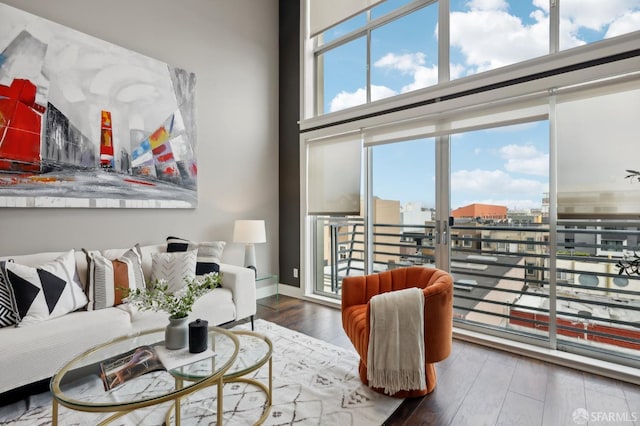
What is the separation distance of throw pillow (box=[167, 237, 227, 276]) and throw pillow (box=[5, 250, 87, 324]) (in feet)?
2.66


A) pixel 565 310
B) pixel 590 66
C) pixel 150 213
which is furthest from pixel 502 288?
pixel 150 213

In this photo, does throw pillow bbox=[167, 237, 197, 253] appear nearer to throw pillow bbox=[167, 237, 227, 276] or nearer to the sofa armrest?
throw pillow bbox=[167, 237, 227, 276]

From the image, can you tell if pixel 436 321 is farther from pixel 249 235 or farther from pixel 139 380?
pixel 249 235

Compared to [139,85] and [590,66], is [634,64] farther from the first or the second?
[139,85]

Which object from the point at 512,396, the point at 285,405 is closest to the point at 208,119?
the point at 285,405

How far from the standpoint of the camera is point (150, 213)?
3166mm

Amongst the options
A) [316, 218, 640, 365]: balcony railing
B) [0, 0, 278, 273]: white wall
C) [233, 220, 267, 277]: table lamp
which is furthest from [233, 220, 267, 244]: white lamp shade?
[316, 218, 640, 365]: balcony railing

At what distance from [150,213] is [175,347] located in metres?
1.87

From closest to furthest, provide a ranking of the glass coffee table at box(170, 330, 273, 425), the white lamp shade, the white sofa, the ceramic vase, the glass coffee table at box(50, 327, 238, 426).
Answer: the glass coffee table at box(50, 327, 238, 426), the glass coffee table at box(170, 330, 273, 425), the ceramic vase, the white sofa, the white lamp shade

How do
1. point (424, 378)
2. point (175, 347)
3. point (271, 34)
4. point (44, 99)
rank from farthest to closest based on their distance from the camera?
point (271, 34)
point (44, 99)
point (424, 378)
point (175, 347)

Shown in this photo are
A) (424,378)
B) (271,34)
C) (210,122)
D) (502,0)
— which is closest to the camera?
(424,378)

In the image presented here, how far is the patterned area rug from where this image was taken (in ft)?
5.74

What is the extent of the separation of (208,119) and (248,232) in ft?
4.45

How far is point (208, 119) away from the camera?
3.66m
